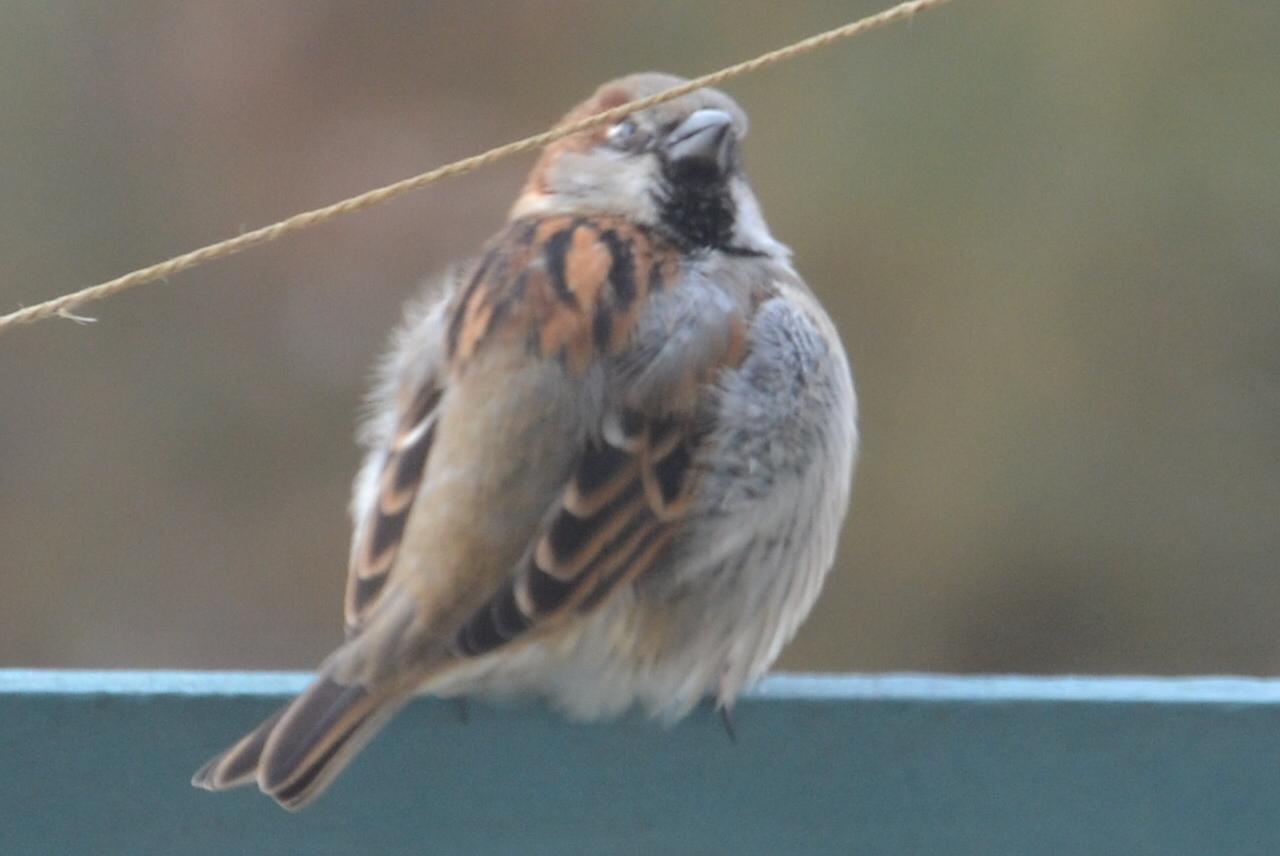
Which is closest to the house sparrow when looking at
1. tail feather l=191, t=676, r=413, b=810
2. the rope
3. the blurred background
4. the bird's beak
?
tail feather l=191, t=676, r=413, b=810

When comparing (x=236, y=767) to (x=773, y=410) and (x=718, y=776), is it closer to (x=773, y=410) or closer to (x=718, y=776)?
(x=718, y=776)

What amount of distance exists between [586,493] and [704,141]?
73 centimetres

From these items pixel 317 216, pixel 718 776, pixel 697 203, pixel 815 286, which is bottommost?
pixel 815 286

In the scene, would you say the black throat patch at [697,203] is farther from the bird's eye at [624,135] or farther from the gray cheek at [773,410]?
the gray cheek at [773,410]

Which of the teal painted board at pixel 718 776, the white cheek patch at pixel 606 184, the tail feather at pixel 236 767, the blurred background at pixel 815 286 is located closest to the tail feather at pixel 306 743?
the tail feather at pixel 236 767

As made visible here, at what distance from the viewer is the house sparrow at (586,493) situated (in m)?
2.17

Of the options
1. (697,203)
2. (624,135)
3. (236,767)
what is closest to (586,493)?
(236,767)

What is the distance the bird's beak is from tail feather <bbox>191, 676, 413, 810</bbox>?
985 mm

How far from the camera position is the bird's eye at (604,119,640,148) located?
2.87 meters

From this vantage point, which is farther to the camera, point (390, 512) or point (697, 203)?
point (697, 203)

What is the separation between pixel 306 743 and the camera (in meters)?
2.03

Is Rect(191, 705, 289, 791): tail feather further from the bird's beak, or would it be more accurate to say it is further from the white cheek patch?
the bird's beak

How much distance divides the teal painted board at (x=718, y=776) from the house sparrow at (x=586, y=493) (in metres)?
0.10

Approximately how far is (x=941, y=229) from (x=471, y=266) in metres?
2.69
